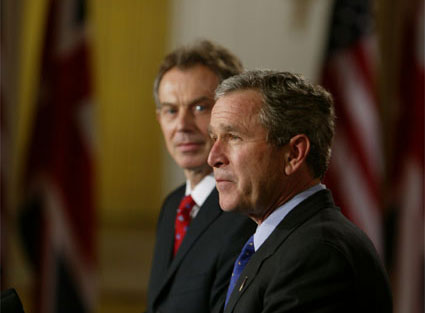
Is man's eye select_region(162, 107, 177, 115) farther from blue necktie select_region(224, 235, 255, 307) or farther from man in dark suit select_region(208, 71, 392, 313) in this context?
blue necktie select_region(224, 235, 255, 307)

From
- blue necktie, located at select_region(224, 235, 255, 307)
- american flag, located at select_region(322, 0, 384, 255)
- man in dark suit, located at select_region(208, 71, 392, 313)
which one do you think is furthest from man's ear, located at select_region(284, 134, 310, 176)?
american flag, located at select_region(322, 0, 384, 255)

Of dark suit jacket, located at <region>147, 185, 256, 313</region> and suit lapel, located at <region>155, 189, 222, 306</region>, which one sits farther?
suit lapel, located at <region>155, 189, 222, 306</region>

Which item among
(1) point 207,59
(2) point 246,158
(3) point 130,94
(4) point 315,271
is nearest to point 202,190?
(1) point 207,59

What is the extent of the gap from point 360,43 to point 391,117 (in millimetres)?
547

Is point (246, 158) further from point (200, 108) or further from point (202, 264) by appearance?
point (200, 108)

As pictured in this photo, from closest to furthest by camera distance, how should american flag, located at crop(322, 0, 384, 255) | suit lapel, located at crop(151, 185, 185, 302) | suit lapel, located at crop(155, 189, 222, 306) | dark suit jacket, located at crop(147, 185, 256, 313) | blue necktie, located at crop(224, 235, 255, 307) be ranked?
blue necktie, located at crop(224, 235, 255, 307) → dark suit jacket, located at crop(147, 185, 256, 313) → suit lapel, located at crop(155, 189, 222, 306) → suit lapel, located at crop(151, 185, 185, 302) → american flag, located at crop(322, 0, 384, 255)

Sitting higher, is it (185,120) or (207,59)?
(207,59)

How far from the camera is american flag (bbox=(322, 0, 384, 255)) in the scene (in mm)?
4207

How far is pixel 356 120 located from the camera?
4.30 metres

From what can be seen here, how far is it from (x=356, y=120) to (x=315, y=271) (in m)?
3.05

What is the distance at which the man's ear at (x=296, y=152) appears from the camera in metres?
1.58

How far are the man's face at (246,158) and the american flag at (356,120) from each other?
2.68m

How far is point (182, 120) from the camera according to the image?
87.9 inches

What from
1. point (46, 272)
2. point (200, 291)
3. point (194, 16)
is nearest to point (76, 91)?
point (46, 272)
